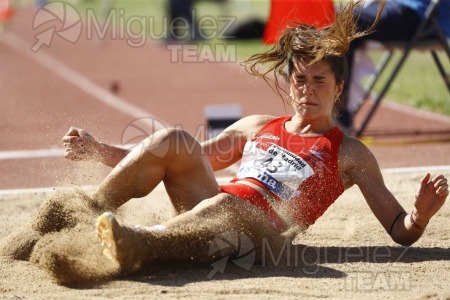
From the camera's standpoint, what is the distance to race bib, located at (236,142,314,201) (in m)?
4.30

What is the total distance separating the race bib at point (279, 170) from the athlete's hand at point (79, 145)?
29.4 inches

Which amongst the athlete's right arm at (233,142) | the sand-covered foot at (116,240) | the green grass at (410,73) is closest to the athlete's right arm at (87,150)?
the athlete's right arm at (233,142)

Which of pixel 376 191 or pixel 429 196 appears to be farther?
pixel 376 191

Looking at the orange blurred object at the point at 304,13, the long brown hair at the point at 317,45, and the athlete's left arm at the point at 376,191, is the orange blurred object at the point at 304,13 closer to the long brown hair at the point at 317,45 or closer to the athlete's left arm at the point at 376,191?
the long brown hair at the point at 317,45

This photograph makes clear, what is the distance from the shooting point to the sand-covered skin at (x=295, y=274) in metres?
3.71

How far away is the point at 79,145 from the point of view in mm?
4406

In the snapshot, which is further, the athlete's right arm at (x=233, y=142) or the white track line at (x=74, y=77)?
the white track line at (x=74, y=77)

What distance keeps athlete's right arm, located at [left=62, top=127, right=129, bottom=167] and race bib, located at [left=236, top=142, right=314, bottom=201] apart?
0.64m

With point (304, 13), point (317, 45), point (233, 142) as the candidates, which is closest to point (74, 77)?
point (304, 13)

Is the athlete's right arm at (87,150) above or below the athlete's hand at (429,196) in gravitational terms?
above

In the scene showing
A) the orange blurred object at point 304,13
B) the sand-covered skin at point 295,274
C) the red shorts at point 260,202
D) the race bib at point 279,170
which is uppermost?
the orange blurred object at point 304,13

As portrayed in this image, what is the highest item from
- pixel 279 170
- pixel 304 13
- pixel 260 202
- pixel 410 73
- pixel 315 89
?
pixel 304 13

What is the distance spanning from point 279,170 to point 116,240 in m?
1.03

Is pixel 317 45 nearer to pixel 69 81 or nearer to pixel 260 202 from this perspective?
pixel 260 202
